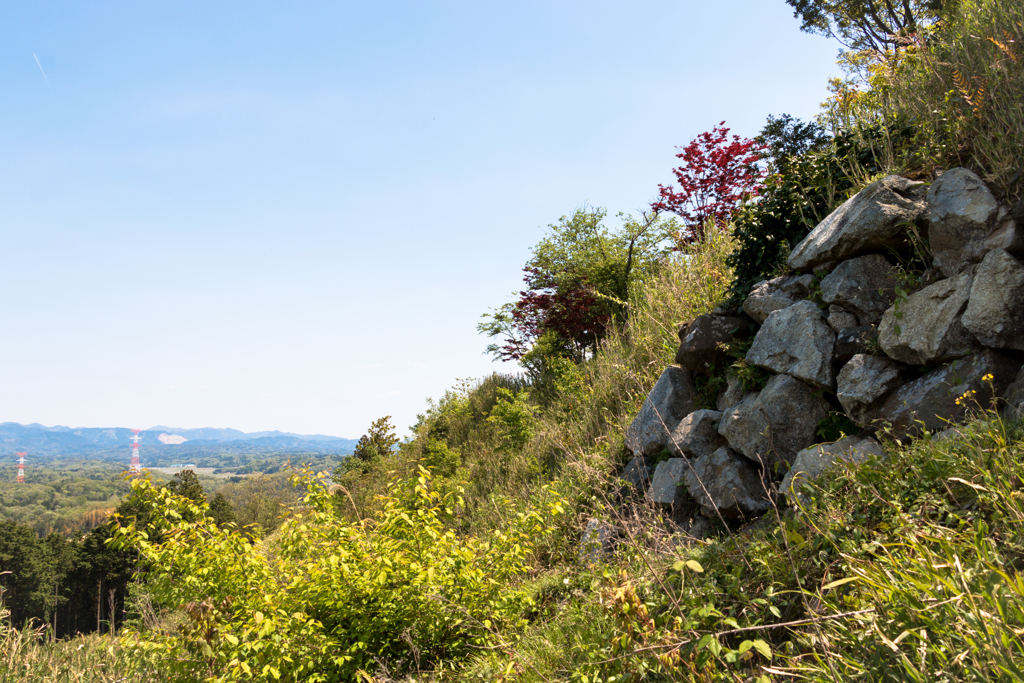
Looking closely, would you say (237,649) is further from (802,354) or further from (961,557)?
(802,354)

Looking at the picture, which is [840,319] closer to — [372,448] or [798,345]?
[798,345]

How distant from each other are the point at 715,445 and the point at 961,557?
2.68 m

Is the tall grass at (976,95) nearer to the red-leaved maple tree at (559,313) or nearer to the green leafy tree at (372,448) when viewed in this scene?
the red-leaved maple tree at (559,313)

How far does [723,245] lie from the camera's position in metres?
6.98

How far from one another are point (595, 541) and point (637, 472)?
1184 millimetres

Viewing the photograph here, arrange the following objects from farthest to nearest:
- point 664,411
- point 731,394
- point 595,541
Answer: point 664,411, point 731,394, point 595,541

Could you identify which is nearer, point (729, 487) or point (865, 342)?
point (865, 342)

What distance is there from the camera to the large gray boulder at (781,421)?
13.4ft

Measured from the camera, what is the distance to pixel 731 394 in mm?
4883

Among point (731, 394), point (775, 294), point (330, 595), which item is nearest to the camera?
point (330, 595)

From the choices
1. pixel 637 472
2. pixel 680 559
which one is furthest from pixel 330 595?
pixel 637 472

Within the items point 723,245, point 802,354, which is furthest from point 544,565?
point 723,245

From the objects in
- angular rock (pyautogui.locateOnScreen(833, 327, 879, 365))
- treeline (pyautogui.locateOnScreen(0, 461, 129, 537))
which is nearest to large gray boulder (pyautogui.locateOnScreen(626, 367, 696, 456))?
angular rock (pyautogui.locateOnScreen(833, 327, 879, 365))

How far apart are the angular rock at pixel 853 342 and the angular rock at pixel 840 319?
0.06 meters
